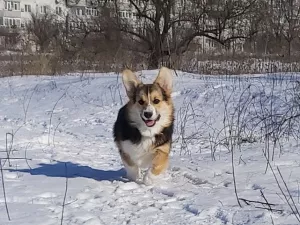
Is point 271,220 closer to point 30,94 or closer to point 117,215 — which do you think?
point 117,215

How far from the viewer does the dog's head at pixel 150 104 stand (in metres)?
4.27

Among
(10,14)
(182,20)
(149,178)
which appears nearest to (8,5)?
(10,14)

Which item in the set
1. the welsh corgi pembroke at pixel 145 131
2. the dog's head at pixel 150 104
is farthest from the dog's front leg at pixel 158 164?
the dog's head at pixel 150 104

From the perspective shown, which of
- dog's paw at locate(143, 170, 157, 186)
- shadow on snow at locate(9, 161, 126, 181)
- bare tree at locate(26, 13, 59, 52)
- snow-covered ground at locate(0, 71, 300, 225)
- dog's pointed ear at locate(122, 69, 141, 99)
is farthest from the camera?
bare tree at locate(26, 13, 59, 52)

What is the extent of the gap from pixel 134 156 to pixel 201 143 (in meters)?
2.73

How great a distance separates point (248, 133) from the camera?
22.8 feet

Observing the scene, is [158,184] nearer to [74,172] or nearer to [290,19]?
[74,172]

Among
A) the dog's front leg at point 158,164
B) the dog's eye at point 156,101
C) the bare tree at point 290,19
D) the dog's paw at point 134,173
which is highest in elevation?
the bare tree at point 290,19

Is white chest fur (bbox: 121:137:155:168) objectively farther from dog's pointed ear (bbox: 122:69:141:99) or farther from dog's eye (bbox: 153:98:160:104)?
dog's pointed ear (bbox: 122:69:141:99)

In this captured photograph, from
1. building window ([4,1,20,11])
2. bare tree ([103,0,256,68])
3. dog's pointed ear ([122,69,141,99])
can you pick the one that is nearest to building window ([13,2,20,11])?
building window ([4,1,20,11])

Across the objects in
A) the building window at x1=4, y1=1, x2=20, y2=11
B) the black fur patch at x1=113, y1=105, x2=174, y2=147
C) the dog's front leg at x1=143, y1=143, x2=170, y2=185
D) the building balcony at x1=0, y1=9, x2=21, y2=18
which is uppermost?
the building window at x1=4, y1=1, x2=20, y2=11

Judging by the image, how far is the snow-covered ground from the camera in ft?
10.6

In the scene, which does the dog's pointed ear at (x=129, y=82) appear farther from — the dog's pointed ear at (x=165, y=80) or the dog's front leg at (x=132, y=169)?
the dog's front leg at (x=132, y=169)

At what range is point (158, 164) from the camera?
4.21 m
